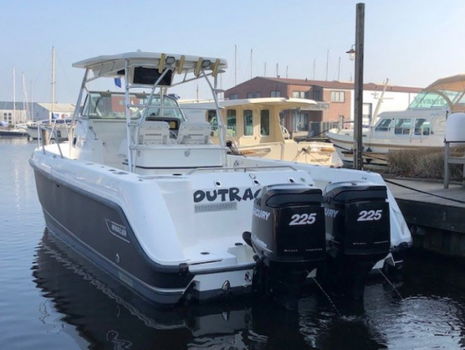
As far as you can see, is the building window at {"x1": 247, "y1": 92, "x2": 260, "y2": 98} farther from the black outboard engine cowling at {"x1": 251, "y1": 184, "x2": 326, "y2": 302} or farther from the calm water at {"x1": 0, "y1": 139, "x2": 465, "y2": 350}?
the black outboard engine cowling at {"x1": 251, "y1": 184, "x2": 326, "y2": 302}

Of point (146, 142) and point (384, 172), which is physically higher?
point (146, 142)

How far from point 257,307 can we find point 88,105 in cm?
443

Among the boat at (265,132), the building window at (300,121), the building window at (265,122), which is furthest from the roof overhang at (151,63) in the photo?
the building window at (300,121)

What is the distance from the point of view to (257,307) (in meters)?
5.06

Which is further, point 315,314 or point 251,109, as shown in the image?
point 251,109

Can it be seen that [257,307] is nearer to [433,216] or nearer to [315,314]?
[315,314]

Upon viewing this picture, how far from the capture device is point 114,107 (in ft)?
26.6

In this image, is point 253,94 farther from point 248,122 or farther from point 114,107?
point 114,107

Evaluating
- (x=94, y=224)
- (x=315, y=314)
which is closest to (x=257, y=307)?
(x=315, y=314)

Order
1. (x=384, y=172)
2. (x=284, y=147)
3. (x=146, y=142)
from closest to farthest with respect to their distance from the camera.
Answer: (x=146, y=142)
(x=384, y=172)
(x=284, y=147)

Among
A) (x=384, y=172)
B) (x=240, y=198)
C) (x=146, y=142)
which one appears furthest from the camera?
(x=384, y=172)

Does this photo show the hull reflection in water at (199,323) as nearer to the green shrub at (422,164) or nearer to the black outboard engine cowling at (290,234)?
the black outboard engine cowling at (290,234)

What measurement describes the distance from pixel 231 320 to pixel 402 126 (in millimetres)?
14298

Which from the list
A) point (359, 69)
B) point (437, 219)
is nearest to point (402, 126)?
point (359, 69)
